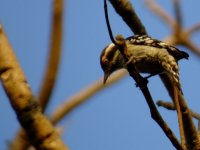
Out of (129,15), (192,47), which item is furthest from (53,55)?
(192,47)

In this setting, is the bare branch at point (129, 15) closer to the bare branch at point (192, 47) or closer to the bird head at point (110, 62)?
the bird head at point (110, 62)

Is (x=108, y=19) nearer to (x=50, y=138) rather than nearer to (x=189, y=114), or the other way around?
(x=50, y=138)

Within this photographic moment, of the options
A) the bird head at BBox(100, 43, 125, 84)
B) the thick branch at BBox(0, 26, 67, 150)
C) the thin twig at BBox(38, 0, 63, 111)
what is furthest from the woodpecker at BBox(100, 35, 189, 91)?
the thick branch at BBox(0, 26, 67, 150)

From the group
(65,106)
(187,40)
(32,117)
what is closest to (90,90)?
(65,106)

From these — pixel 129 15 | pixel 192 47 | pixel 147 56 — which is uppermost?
pixel 129 15

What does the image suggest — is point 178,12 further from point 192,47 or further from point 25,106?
point 25,106

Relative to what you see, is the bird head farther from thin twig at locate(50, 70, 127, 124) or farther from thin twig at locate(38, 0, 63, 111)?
thin twig at locate(38, 0, 63, 111)

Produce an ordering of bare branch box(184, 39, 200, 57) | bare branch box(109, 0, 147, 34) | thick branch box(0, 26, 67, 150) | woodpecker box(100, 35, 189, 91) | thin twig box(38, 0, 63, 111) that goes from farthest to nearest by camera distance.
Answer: bare branch box(184, 39, 200, 57) → woodpecker box(100, 35, 189, 91) → bare branch box(109, 0, 147, 34) → thin twig box(38, 0, 63, 111) → thick branch box(0, 26, 67, 150)
